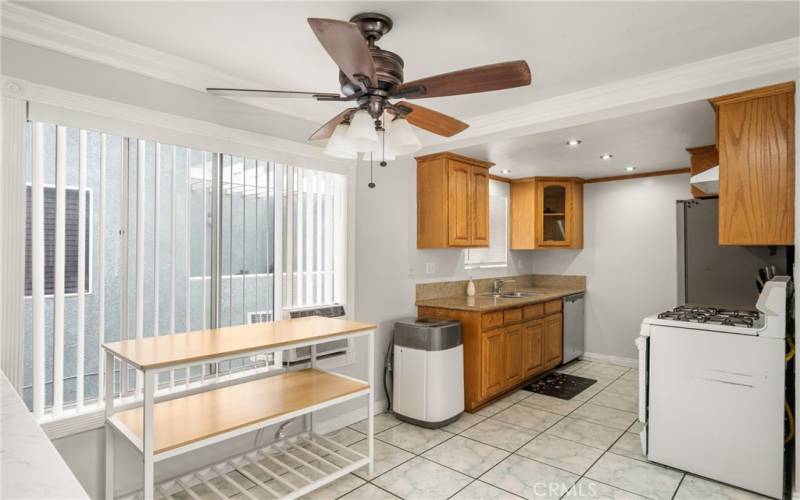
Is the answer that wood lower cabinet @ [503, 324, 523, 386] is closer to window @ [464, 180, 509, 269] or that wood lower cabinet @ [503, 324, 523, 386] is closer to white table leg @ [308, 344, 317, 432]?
window @ [464, 180, 509, 269]

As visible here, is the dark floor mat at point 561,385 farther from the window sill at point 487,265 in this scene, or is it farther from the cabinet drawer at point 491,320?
the window sill at point 487,265

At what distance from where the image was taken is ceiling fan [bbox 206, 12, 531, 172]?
1496 mm

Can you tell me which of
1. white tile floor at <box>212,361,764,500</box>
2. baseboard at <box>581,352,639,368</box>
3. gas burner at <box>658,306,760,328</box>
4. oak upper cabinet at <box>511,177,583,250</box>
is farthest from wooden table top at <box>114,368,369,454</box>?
baseboard at <box>581,352,639,368</box>

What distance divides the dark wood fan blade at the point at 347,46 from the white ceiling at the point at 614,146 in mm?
2059

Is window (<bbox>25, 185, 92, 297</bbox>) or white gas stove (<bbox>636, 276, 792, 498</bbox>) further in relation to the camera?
Answer: white gas stove (<bbox>636, 276, 792, 498</bbox>)

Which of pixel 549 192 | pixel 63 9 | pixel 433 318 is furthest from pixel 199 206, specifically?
pixel 549 192

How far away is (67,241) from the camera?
2.16 meters

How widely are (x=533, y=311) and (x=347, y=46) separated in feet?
11.6

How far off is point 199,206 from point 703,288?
3.71 meters

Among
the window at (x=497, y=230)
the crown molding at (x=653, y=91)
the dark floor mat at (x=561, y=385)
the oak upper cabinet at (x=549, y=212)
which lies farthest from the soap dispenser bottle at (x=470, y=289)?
the crown molding at (x=653, y=91)

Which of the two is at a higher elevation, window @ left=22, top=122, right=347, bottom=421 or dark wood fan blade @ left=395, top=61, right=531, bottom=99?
dark wood fan blade @ left=395, top=61, right=531, bottom=99

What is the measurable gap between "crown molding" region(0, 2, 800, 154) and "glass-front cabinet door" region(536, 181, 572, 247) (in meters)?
2.18

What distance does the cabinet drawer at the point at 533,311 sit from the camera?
421 cm

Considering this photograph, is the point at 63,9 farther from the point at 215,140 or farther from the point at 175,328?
the point at 175,328
